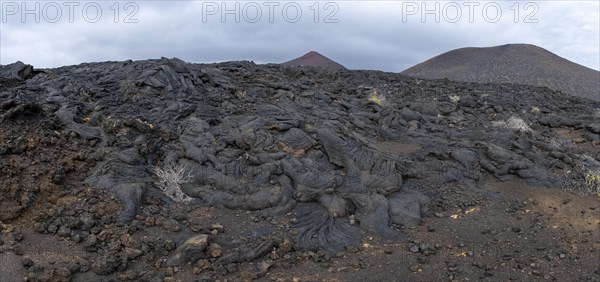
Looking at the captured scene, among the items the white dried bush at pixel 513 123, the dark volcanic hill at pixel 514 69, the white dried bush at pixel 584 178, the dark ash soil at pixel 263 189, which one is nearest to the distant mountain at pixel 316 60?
the dark volcanic hill at pixel 514 69

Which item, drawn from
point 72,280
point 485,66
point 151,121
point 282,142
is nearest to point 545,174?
point 282,142

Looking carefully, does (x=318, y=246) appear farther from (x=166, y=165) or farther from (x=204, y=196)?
(x=166, y=165)

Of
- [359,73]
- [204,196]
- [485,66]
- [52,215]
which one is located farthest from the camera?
[485,66]

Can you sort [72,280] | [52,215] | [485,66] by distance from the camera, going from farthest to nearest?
1. [485,66]
2. [52,215]
3. [72,280]

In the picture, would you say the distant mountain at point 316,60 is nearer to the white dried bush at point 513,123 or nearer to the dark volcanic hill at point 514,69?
the dark volcanic hill at point 514,69

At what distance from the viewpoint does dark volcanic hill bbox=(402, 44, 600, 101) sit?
31031mm

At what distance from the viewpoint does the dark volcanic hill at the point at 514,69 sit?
1222 inches

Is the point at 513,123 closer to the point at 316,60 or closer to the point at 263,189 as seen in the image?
the point at 263,189

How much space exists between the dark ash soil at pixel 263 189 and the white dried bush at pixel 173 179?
4.0 inches

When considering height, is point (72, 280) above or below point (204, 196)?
below

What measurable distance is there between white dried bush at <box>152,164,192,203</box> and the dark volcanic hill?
24386 mm

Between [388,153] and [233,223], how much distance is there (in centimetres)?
369

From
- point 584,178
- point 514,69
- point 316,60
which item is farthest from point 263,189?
point 316,60

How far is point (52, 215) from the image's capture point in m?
6.71
